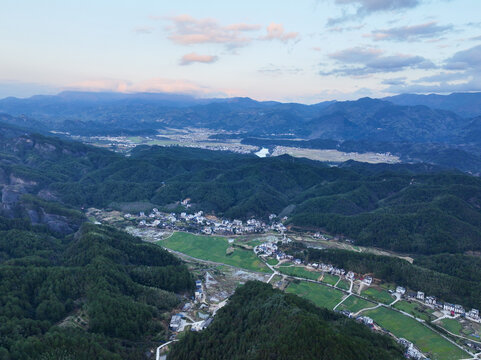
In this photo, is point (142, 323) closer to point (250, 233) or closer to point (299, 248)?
point (299, 248)

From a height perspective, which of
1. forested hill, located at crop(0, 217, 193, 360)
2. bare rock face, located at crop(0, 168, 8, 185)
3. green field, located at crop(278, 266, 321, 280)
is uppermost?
bare rock face, located at crop(0, 168, 8, 185)

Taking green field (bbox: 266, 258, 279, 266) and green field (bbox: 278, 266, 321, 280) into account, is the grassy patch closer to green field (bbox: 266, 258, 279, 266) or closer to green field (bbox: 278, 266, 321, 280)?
green field (bbox: 278, 266, 321, 280)

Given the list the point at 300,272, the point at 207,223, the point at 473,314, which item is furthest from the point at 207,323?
the point at 207,223

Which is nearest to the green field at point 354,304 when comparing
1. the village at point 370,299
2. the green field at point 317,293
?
the village at point 370,299

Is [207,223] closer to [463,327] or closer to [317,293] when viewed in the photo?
[317,293]

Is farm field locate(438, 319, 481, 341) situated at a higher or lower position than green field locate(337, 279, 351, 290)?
higher

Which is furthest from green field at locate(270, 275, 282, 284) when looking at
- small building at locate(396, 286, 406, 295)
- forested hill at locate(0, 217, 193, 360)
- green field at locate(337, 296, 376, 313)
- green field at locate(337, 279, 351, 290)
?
small building at locate(396, 286, 406, 295)
